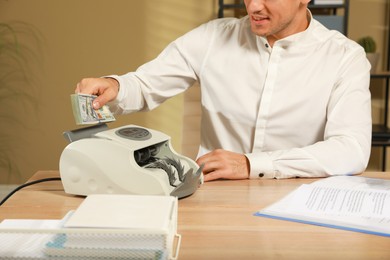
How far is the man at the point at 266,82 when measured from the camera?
1.63 metres

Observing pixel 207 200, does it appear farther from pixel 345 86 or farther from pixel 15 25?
pixel 15 25

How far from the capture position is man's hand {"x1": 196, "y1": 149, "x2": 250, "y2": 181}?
4.40 ft

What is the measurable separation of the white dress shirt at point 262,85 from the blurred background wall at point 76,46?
60.1 inches

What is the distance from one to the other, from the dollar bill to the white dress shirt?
1.15ft

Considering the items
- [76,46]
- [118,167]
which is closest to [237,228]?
[118,167]

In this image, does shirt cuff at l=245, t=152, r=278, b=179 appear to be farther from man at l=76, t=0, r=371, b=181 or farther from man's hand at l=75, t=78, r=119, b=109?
man's hand at l=75, t=78, r=119, b=109

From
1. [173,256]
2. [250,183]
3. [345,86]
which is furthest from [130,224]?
[345,86]

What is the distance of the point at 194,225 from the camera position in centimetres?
99

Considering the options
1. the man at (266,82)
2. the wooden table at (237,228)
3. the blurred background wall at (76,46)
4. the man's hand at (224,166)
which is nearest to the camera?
the wooden table at (237,228)

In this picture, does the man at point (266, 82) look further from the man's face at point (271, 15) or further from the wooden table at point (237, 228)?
the wooden table at point (237, 228)

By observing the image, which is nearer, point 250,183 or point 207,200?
point 207,200

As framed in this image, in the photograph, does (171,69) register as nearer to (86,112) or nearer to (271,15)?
(271,15)

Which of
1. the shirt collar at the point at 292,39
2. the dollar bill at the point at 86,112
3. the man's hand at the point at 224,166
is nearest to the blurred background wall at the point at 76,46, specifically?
the shirt collar at the point at 292,39

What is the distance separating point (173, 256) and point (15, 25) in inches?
113
